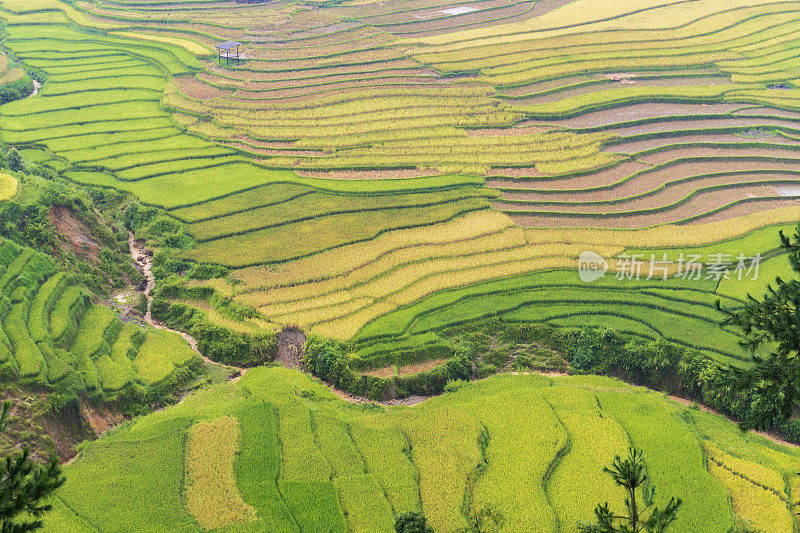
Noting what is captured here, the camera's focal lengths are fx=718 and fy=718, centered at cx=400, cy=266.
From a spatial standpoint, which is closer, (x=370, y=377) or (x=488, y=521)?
(x=488, y=521)

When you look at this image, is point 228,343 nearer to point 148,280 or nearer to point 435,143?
point 148,280

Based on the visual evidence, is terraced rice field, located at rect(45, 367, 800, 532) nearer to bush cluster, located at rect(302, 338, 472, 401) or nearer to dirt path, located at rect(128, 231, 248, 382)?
bush cluster, located at rect(302, 338, 472, 401)

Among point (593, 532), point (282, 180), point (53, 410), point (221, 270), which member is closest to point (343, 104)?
point (282, 180)

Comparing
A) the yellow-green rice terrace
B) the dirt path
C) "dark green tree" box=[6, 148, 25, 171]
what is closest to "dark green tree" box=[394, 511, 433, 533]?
the yellow-green rice terrace

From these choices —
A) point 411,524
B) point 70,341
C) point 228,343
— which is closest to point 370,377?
point 228,343

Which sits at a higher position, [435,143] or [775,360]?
[435,143]

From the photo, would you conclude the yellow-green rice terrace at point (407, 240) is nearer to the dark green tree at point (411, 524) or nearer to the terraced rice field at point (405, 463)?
the terraced rice field at point (405, 463)

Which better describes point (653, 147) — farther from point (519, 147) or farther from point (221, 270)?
point (221, 270)
